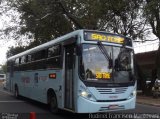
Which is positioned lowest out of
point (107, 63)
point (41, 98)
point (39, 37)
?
point (41, 98)

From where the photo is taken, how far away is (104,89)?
42.3 feet

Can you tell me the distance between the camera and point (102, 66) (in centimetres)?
1297

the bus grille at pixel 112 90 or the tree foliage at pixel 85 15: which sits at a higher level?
the tree foliage at pixel 85 15

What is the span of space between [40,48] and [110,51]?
5600 millimetres

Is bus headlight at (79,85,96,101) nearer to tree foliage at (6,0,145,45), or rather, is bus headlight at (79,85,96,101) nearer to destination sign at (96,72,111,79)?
destination sign at (96,72,111,79)

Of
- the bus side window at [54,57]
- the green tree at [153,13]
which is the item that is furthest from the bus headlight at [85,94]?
the green tree at [153,13]

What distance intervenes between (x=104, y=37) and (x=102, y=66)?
123 centimetres

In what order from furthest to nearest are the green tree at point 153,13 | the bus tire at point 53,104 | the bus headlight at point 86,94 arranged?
the green tree at point 153,13 < the bus tire at point 53,104 < the bus headlight at point 86,94

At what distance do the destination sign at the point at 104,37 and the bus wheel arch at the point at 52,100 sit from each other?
10.9 ft

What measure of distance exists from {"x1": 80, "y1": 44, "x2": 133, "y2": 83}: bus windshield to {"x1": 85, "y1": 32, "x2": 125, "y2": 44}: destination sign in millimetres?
294

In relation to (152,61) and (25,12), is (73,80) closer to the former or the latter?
(25,12)

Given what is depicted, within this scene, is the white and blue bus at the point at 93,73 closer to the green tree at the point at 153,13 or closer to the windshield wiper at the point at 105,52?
the windshield wiper at the point at 105,52

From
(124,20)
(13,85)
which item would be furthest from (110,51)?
(124,20)

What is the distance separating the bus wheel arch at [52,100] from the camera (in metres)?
15.1
